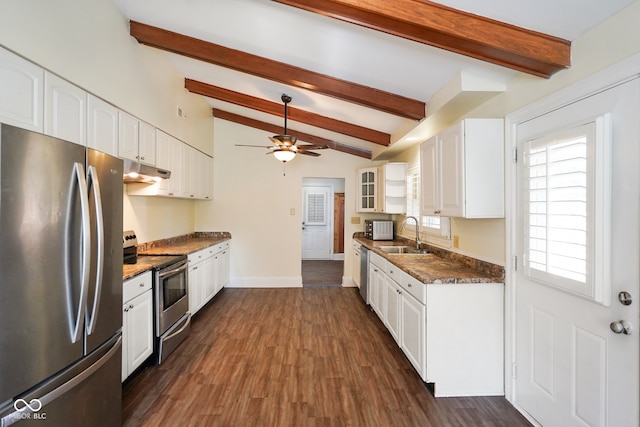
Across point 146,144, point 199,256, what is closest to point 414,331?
point 199,256

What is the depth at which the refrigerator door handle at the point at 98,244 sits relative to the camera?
1.44m

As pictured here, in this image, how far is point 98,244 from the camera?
146 centimetres

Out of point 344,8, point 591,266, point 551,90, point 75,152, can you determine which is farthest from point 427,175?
point 75,152

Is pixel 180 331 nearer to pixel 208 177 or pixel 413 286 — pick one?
pixel 413 286

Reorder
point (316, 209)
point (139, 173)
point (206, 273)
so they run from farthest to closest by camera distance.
→ 1. point (316, 209)
2. point (206, 273)
3. point (139, 173)

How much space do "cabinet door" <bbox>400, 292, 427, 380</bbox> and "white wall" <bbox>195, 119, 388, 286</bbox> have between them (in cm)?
272

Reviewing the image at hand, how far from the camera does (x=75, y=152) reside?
1.35m

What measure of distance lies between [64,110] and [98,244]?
1.10 meters

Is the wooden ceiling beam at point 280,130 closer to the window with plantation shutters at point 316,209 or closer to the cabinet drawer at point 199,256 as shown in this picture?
the cabinet drawer at point 199,256

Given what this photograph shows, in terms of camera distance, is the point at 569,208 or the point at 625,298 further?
the point at 569,208

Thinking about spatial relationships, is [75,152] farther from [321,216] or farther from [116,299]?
[321,216]

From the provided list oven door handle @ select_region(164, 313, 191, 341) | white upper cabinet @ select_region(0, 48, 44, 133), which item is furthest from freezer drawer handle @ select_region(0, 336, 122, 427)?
white upper cabinet @ select_region(0, 48, 44, 133)

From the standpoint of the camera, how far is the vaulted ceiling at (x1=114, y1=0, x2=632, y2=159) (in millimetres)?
1544

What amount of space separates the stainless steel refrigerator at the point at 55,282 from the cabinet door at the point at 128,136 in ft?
3.50
